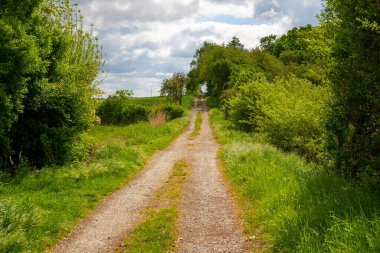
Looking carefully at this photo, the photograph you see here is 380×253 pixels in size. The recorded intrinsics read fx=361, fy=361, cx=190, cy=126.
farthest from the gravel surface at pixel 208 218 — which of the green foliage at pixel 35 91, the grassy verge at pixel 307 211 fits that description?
the green foliage at pixel 35 91

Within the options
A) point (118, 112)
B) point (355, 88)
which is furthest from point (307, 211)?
point (118, 112)

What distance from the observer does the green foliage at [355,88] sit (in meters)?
7.89

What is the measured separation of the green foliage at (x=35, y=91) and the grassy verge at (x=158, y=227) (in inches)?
209

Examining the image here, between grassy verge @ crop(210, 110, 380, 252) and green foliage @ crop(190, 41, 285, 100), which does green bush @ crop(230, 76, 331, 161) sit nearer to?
grassy verge @ crop(210, 110, 380, 252)

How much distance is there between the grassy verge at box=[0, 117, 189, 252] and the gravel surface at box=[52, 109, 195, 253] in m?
0.29

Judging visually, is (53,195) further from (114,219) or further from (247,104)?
(247,104)

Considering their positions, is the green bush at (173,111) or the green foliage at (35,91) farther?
the green bush at (173,111)

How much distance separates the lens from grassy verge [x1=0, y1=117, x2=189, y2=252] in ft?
24.1

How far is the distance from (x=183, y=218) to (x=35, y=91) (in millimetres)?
8322

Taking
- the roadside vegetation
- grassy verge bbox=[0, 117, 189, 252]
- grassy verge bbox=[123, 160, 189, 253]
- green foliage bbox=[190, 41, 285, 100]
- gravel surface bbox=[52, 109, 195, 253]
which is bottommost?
gravel surface bbox=[52, 109, 195, 253]

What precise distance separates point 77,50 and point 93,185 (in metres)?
12.5

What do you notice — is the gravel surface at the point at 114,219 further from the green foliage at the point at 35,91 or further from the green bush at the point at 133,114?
→ the green bush at the point at 133,114

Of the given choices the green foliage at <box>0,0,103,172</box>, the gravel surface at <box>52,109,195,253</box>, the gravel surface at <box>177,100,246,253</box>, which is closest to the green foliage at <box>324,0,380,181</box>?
the gravel surface at <box>177,100,246,253</box>

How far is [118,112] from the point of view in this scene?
156 ft
